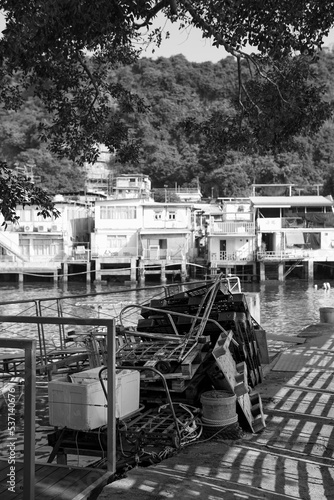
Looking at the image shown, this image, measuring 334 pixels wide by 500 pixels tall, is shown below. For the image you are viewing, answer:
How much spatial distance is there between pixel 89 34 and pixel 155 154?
82.7 m

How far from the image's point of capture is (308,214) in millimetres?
47406

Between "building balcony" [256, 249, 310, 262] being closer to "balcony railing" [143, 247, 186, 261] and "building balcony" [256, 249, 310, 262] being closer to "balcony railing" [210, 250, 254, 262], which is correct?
"balcony railing" [210, 250, 254, 262]

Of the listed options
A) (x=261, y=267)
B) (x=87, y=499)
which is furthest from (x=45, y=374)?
(x=261, y=267)

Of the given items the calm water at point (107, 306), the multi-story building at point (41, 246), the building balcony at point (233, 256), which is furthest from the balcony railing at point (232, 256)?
the multi-story building at point (41, 246)

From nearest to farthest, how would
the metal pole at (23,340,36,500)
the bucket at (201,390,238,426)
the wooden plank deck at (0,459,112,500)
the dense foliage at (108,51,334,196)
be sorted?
the metal pole at (23,340,36,500), the wooden plank deck at (0,459,112,500), the bucket at (201,390,238,426), the dense foliage at (108,51,334,196)

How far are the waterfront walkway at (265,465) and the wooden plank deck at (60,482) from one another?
15 centimetres

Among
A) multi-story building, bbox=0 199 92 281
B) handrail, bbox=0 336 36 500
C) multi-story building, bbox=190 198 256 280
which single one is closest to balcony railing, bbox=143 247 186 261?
multi-story building, bbox=190 198 256 280

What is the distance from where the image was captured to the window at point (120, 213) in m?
48.0

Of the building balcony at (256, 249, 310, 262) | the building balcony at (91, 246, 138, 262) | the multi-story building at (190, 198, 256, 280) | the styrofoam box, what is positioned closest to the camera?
the styrofoam box

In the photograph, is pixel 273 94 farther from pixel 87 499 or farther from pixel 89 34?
pixel 87 499

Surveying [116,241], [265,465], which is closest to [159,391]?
[265,465]

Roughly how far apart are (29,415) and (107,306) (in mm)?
21297

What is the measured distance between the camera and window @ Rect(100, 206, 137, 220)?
4800cm

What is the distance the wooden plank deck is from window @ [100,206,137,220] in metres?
44.1
